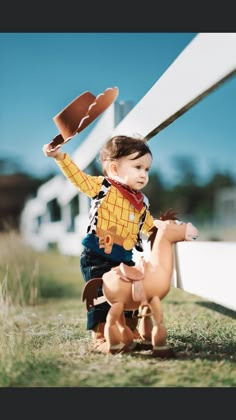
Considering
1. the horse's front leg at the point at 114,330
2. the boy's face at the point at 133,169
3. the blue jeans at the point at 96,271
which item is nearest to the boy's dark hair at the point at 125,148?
the boy's face at the point at 133,169

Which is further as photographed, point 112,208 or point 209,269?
point 112,208

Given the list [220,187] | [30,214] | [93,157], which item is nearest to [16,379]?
[93,157]

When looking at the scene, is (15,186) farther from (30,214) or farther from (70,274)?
(70,274)

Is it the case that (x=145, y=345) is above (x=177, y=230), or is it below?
below

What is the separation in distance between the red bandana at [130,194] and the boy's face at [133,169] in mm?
17

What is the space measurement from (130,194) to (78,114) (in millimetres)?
240

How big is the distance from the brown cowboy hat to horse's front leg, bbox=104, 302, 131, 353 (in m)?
0.41

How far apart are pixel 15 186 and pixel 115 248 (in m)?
6.62

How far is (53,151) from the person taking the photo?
1.35 meters

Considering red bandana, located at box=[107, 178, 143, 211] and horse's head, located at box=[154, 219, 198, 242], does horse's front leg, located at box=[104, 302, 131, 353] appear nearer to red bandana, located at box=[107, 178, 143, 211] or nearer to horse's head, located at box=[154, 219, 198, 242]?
horse's head, located at box=[154, 219, 198, 242]

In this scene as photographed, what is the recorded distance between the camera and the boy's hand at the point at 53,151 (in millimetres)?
1347

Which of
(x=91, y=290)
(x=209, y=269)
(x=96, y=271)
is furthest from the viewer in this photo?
(x=96, y=271)

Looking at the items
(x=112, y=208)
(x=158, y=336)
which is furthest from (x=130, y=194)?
(x=158, y=336)

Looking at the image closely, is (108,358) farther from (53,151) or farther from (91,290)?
(53,151)
